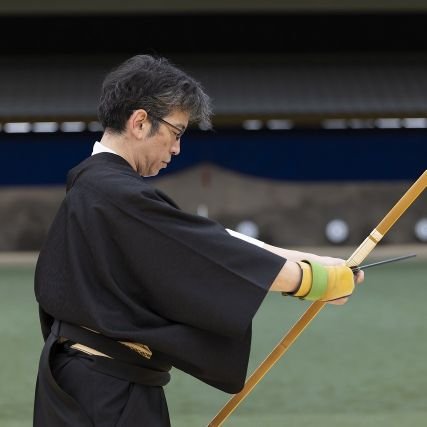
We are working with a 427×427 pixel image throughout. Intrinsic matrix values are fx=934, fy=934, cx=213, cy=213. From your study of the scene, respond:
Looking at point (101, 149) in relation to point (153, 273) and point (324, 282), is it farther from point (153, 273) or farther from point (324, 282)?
point (324, 282)

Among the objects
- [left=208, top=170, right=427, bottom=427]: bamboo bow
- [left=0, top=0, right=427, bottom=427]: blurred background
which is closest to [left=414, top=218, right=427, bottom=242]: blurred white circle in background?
[left=0, top=0, right=427, bottom=427]: blurred background

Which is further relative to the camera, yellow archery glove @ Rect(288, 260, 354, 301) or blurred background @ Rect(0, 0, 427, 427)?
blurred background @ Rect(0, 0, 427, 427)

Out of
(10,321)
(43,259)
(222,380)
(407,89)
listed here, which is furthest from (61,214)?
(407,89)

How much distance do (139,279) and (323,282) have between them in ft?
1.37

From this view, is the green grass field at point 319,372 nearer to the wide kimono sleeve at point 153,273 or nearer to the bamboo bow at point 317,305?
the bamboo bow at point 317,305

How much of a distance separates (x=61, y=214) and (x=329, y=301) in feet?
2.13

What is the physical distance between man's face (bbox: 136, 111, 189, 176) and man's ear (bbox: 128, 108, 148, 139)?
0.01 metres

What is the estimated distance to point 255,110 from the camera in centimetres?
1305

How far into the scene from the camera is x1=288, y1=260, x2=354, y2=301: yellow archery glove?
6.70 ft

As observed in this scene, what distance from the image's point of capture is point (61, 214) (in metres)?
2.01

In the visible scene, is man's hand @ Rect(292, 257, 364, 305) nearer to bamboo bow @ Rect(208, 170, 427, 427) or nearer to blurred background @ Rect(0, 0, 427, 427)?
bamboo bow @ Rect(208, 170, 427, 427)

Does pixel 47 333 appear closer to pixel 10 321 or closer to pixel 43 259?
pixel 43 259

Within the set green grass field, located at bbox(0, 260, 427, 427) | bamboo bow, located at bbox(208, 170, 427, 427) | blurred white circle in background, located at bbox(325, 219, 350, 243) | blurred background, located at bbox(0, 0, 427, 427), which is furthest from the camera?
blurred white circle in background, located at bbox(325, 219, 350, 243)

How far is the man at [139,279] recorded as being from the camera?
1921 mm
